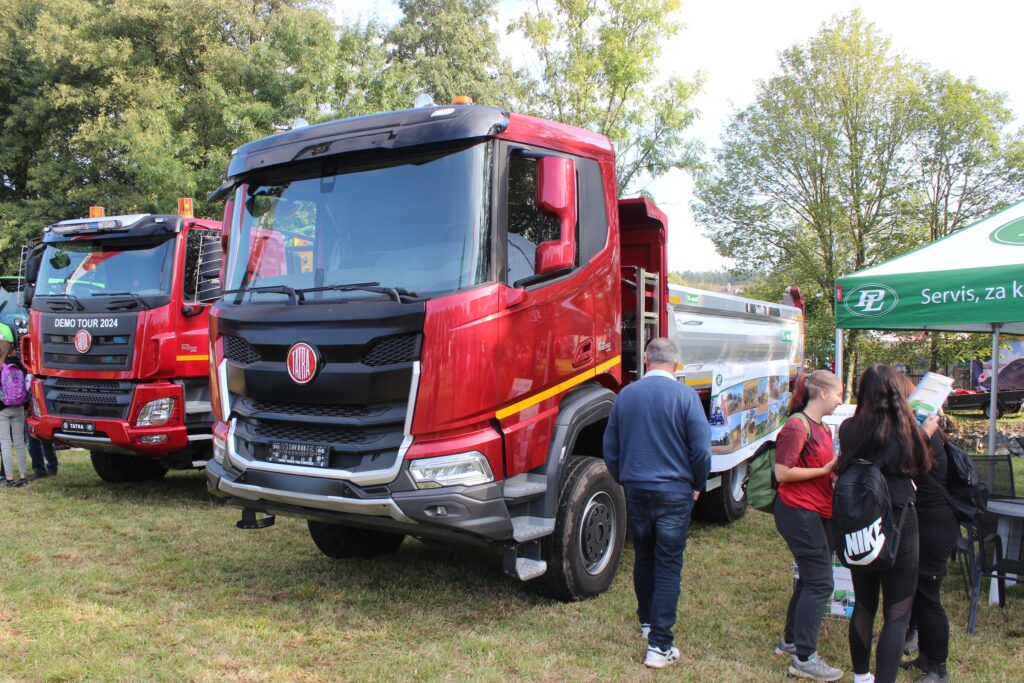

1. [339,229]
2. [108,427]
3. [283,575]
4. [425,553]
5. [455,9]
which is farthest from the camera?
[455,9]

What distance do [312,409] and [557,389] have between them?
4.72ft

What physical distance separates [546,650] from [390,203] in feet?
8.64

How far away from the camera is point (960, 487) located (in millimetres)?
3859

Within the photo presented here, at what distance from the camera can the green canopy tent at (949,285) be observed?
191 inches

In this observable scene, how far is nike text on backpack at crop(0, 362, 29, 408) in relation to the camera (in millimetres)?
8352

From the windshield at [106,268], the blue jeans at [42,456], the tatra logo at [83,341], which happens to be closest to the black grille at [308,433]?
the windshield at [106,268]

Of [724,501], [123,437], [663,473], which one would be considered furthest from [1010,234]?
[123,437]

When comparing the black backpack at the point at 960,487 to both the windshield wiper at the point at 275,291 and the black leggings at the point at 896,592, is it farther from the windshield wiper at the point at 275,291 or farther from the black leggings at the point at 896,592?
the windshield wiper at the point at 275,291

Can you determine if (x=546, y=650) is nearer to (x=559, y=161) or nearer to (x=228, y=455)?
(x=228, y=455)

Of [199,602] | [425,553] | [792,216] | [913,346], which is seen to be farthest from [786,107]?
[199,602]

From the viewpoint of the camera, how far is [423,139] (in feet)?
13.4

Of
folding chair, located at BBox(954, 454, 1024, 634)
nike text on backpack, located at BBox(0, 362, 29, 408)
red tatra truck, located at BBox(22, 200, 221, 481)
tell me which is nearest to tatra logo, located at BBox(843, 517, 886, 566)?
folding chair, located at BBox(954, 454, 1024, 634)

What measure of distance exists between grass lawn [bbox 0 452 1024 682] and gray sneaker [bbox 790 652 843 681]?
0.41 feet

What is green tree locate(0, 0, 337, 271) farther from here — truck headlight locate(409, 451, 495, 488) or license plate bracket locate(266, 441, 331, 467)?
truck headlight locate(409, 451, 495, 488)
